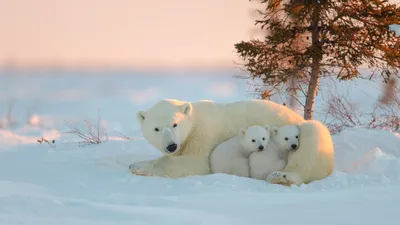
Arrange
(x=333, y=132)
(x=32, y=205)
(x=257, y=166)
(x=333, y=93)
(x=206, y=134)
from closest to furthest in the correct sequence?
(x=32, y=205), (x=257, y=166), (x=206, y=134), (x=333, y=132), (x=333, y=93)

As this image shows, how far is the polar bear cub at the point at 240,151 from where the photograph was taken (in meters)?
5.29

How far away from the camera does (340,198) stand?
4.35 metres

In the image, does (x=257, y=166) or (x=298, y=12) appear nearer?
(x=257, y=166)

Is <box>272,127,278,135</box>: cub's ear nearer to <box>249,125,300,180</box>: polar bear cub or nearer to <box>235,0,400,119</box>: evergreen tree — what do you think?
<box>249,125,300,180</box>: polar bear cub

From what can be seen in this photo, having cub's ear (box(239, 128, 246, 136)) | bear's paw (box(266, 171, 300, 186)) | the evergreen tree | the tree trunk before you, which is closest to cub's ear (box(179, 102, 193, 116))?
cub's ear (box(239, 128, 246, 136))

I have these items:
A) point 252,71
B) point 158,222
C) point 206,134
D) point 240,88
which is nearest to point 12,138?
point 252,71

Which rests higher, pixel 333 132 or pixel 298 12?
pixel 298 12

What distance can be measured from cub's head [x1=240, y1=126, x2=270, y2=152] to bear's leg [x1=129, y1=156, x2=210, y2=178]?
0.48 meters

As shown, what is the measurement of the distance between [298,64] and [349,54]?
0.82 metres

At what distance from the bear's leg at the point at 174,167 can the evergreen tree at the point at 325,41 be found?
314 cm

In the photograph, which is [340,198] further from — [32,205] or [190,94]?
[190,94]

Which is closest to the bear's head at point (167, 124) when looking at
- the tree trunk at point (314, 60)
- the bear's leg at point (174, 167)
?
the bear's leg at point (174, 167)

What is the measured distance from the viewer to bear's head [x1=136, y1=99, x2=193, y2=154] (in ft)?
17.1

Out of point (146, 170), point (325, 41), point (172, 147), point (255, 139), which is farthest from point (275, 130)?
point (325, 41)
